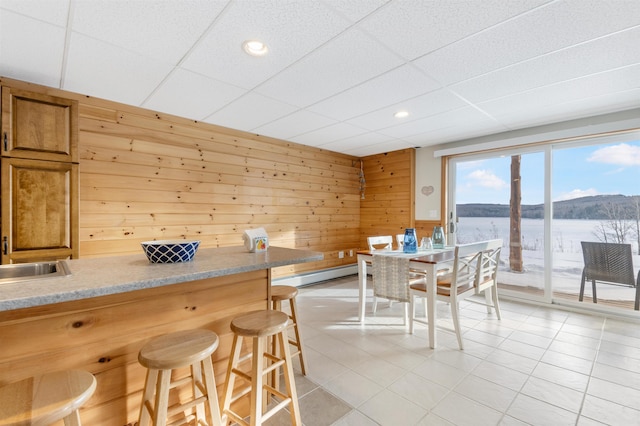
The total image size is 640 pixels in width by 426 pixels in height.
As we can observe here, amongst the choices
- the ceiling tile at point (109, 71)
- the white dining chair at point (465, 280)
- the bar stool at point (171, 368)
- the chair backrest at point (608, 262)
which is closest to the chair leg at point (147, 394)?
the bar stool at point (171, 368)

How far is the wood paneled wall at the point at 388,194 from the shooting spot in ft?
15.7

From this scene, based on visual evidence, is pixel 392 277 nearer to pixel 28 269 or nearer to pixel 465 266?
pixel 465 266

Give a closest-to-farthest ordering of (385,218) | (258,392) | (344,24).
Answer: (258,392) < (344,24) < (385,218)

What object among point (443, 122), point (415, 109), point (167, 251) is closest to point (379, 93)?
point (415, 109)

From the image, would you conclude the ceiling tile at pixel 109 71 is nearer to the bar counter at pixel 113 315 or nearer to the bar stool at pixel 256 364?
the bar counter at pixel 113 315

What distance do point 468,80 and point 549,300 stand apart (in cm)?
301

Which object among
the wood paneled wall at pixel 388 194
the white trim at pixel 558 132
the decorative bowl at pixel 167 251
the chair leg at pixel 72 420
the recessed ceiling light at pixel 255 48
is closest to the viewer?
the chair leg at pixel 72 420

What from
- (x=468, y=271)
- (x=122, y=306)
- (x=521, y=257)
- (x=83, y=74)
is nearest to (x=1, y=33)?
(x=83, y=74)

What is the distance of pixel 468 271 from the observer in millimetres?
2912

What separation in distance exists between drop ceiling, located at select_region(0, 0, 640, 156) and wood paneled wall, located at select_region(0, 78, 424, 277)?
34 cm

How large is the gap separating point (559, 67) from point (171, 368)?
307cm

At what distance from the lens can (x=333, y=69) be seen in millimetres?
2170

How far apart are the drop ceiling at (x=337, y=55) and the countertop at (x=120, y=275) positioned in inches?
53.8

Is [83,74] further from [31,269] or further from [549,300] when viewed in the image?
[549,300]
